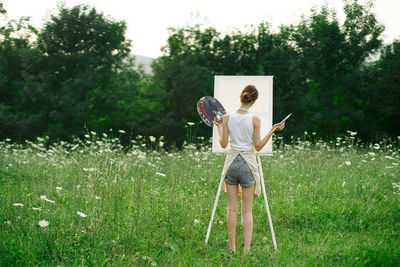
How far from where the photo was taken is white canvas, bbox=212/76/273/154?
5.14 meters

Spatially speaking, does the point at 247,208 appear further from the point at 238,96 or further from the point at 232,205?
the point at 238,96

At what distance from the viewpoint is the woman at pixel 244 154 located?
4.07 metres

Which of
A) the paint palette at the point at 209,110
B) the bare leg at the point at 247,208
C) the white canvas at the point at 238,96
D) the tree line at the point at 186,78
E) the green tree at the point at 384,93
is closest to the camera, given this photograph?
the bare leg at the point at 247,208

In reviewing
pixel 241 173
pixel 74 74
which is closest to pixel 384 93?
pixel 74 74

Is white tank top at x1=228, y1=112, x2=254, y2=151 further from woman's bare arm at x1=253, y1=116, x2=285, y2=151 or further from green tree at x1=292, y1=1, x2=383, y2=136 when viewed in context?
green tree at x1=292, y1=1, x2=383, y2=136

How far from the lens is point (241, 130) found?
411cm

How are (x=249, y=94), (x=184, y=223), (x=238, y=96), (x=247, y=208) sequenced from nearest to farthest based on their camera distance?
1. (x=249, y=94)
2. (x=247, y=208)
3. (x=184, y=223)
4. (x=238, y=96)

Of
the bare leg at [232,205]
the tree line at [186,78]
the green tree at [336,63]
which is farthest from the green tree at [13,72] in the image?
the bare leg at [232,205]

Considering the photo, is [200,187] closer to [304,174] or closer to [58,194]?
[304,174]

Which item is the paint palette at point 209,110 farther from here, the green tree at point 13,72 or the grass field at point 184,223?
the green tree at point 13,72

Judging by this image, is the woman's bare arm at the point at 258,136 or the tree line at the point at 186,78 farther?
the tree line at the point at 186,78

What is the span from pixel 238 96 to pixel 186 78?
18640 mm

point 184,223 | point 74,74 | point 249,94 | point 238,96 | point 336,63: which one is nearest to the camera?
point 249,94

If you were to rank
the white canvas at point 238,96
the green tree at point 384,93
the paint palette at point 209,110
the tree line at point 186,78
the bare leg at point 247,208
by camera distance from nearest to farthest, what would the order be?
the bare leg at point 247,208
the paint palette at point 209,110
the white canvas at point 238,96
the green tree at point 384,93
the tree line at point 186,78
